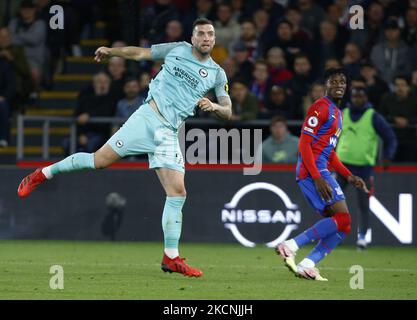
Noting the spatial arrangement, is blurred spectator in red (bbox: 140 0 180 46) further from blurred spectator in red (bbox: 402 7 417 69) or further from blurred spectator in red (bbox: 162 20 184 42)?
blurred spectator in red (bbox: 402 7 417 69)

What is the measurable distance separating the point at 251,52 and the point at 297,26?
85cm

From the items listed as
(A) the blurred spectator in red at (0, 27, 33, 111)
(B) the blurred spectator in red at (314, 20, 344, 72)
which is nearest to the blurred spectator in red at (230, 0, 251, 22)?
(B) the blurred spectator in red at (314, 20, 344, 72)

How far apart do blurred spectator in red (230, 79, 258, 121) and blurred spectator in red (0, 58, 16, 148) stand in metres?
3.50

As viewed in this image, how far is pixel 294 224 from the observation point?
1748 cm

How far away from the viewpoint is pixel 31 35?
20.4m

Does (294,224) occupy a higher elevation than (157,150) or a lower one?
lower

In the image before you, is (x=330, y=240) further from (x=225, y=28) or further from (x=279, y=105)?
(x=225, y=28)

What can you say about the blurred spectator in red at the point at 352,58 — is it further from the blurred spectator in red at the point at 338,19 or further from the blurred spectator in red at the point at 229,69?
the blurred spectator in red at the point at 229,69

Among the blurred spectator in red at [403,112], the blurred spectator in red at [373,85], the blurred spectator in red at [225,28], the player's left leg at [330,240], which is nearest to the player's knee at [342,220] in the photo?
the player's left leg at [330,240]

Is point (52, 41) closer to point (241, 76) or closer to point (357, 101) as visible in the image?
point (241, 76)

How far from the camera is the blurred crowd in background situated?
59.9 ft

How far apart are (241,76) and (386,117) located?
242cm
